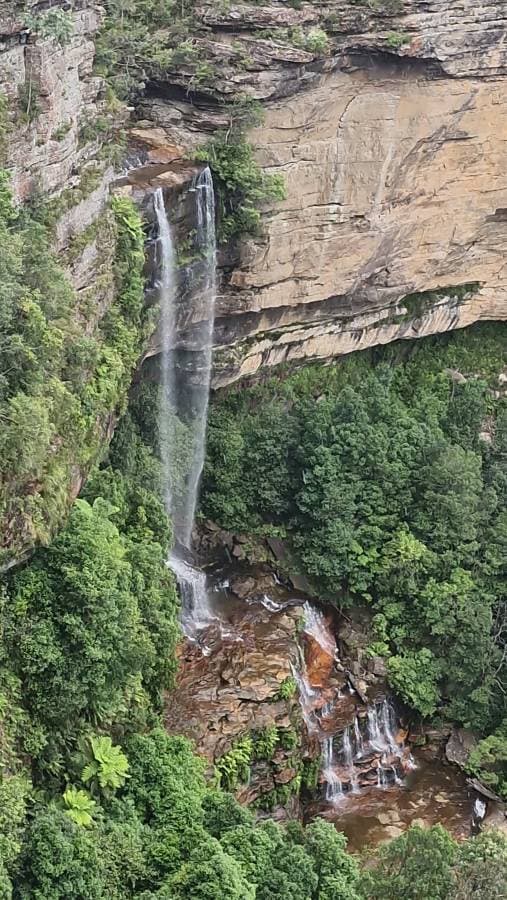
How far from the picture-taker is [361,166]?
1761cm

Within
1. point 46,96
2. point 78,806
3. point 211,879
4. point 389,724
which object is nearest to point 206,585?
point 389,724

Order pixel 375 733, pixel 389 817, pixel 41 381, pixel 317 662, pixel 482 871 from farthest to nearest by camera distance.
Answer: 1. pixel 317 662
2. pixel 375 733
3. pixel 389 817
4. pixel 41 381
5. pixel 482 871

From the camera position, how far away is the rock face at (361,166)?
51.8 feet

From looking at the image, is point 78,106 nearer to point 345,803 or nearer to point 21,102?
point 21,102

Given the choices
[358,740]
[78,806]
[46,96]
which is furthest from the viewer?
[358,740]

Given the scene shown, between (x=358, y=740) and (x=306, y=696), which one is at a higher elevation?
(x=306, y=696)

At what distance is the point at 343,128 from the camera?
1709 cm

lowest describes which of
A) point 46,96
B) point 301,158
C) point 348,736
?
point 348,736

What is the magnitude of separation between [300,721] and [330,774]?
4.15 feet

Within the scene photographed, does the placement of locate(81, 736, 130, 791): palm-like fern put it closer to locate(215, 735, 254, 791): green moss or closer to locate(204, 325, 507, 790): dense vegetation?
locate(215, 735, 254, 791): green moss

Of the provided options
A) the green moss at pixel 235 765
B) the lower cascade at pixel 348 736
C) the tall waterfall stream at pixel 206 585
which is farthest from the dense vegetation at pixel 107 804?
the lower cascade at pixel 348 736

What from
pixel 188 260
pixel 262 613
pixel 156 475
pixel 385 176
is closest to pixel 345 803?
pixel 262 613

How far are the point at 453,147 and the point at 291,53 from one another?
467 cm

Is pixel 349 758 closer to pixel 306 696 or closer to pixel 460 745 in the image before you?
pixel 306 696
